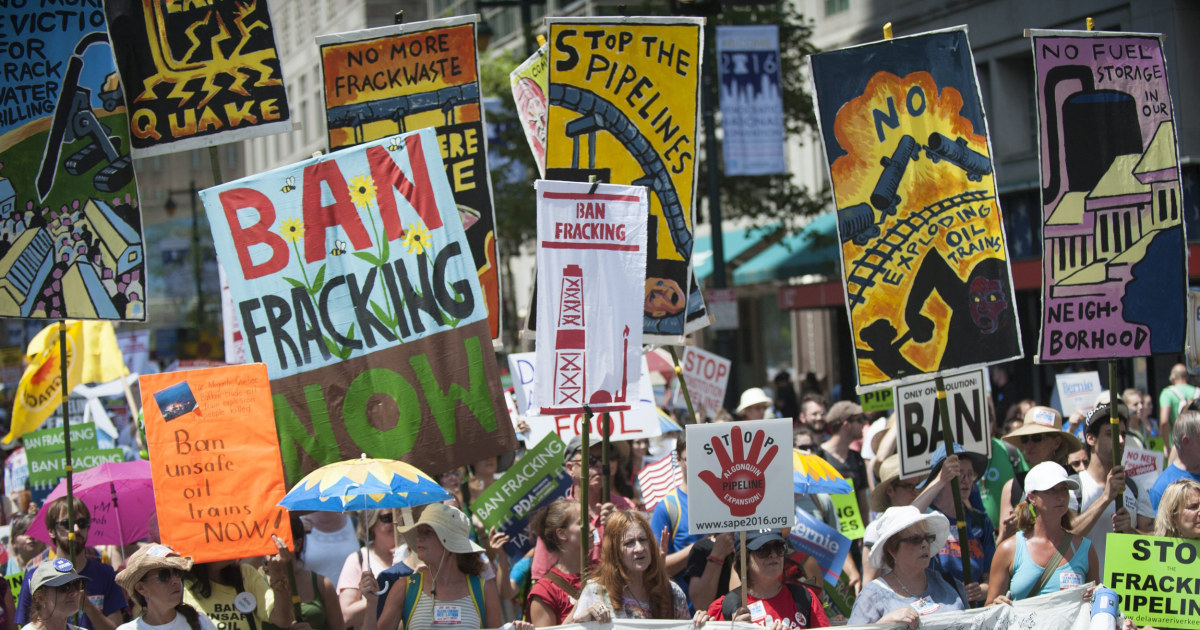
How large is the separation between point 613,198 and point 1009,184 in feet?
56.3

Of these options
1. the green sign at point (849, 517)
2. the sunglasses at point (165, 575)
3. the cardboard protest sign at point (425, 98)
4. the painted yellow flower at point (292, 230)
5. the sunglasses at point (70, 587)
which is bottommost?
the green sign at point (849, 517)

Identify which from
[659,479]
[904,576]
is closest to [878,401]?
[659,479]

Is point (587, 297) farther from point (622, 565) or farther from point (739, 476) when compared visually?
point (622, 565)

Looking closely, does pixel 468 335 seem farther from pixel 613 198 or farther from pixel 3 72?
pixel 3 72

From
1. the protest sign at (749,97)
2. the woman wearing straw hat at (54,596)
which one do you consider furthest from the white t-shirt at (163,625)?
the protest sign at (749,97)

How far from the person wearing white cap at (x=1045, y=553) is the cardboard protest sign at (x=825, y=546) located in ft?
3.02

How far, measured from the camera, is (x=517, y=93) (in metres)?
9.57

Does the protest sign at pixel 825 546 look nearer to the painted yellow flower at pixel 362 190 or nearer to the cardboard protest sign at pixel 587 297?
the cardboard protest sign at pixel 587 297

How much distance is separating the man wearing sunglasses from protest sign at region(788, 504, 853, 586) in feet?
11.3

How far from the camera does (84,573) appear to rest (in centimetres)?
691

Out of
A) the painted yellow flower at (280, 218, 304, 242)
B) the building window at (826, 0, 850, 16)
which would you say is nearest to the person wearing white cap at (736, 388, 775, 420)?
the painted yellow flower at (280, 218, 304, 242)

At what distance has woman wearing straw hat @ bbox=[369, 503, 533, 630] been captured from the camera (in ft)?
19.5

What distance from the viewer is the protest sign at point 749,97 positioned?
1939cm

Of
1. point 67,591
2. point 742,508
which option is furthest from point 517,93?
point 67,591
